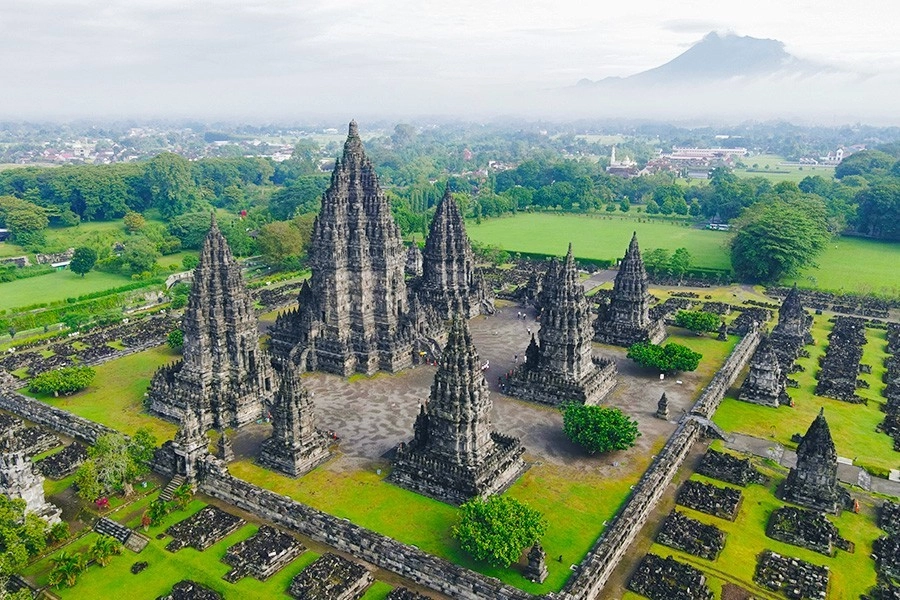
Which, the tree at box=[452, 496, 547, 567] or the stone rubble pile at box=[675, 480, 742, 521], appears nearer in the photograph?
the tree at box=[452, 496, 547, 567]

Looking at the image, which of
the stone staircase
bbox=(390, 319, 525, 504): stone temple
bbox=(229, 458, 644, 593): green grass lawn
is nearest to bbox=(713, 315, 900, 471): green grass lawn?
bbox=(229, 458, 644, 593): green grass lawn

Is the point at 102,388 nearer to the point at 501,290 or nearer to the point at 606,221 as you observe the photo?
the point at 501,290

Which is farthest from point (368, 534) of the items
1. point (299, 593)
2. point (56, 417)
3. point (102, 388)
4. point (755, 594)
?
point (102, 388)

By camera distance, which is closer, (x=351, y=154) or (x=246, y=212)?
(x=351, y=154)

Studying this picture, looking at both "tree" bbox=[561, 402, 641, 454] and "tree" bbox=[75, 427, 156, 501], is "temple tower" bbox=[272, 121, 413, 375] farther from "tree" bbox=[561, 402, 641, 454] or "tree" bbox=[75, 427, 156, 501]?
"tree" bbox=[561, 402, 641, 454]

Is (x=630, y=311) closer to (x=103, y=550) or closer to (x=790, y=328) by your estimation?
(x=790, y=328)

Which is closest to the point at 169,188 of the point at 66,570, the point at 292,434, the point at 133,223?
the point at 133,223
